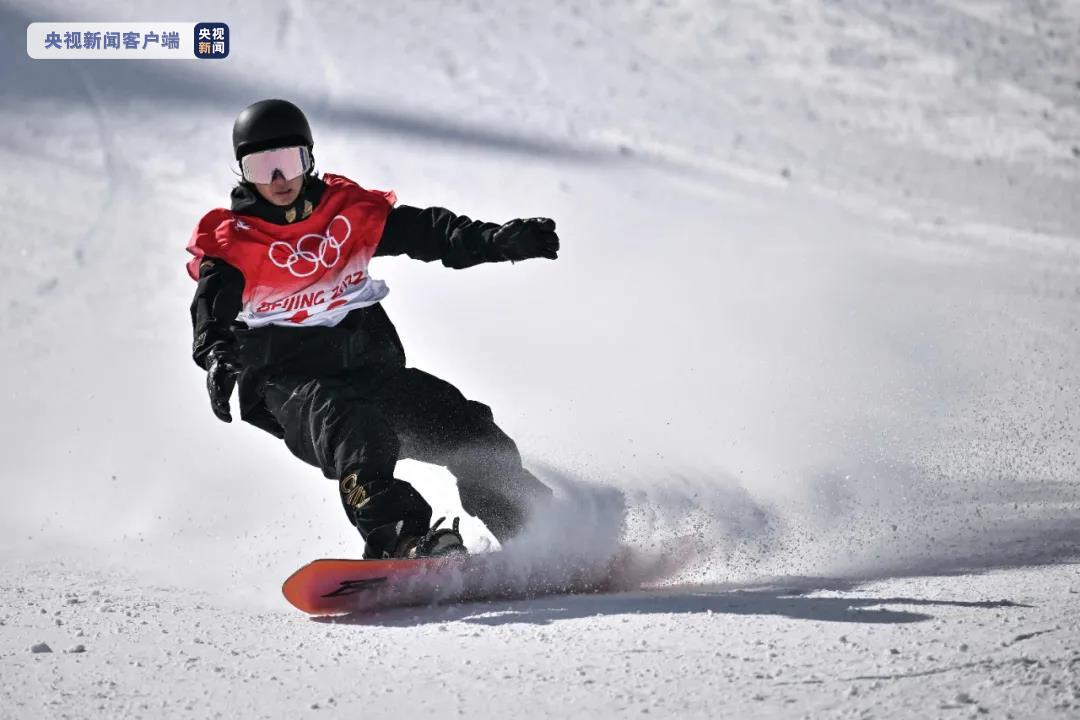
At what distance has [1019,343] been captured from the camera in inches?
270

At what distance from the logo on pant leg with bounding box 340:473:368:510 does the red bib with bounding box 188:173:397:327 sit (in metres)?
0.60

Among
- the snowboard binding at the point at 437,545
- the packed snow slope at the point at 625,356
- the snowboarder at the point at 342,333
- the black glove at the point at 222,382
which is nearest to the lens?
the packed snow slope at the point at 625,356

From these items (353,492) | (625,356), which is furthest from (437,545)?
(625,356)

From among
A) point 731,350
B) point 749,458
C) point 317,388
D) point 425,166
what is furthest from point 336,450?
point 425,166

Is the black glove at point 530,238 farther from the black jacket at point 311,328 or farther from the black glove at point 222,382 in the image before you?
the black glove at point 222,382

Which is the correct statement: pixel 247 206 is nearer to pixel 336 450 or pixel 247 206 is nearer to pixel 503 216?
pixel 336 450

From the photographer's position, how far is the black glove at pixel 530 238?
13.9 feet

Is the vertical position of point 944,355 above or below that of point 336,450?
above

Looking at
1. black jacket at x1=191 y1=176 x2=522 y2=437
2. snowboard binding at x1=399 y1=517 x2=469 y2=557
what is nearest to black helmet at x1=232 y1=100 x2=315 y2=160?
black jacket at x1=191 y1=176 x2=522 y2=437

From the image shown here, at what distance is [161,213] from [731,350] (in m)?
4.71

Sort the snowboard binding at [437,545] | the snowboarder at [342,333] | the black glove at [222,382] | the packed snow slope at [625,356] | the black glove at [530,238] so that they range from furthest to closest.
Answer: the black glove at [530,238]
the snowboarder at [342,333]
the snowboard binding at [437,545]
the black glove at [222,382]
the packed snow slope at [625,356]

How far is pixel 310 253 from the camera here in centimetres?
434

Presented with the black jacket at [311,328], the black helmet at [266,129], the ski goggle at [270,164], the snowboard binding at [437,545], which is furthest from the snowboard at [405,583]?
the black helmet at [266,129]

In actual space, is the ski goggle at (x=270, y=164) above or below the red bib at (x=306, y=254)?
above
